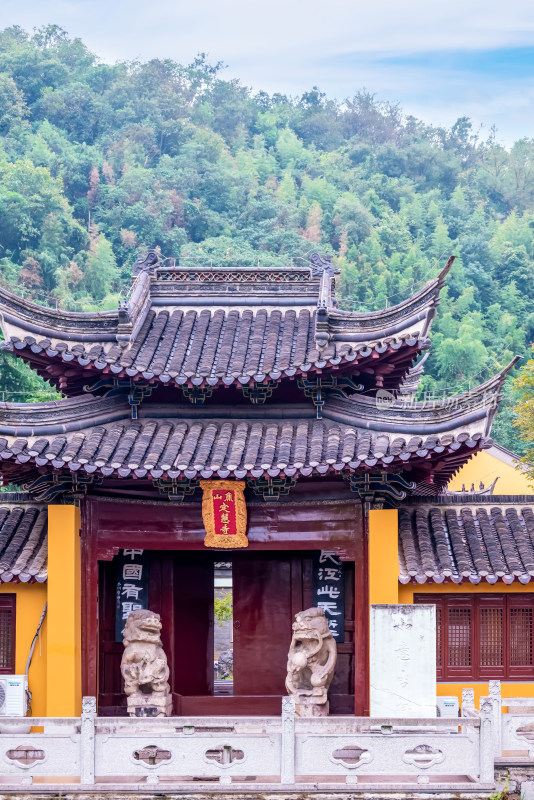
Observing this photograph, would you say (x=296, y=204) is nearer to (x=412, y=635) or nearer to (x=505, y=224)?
(x=505, y=224)

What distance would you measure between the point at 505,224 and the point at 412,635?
256ft

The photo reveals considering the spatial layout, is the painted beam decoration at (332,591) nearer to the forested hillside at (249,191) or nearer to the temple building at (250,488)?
the temple building at (250,488)

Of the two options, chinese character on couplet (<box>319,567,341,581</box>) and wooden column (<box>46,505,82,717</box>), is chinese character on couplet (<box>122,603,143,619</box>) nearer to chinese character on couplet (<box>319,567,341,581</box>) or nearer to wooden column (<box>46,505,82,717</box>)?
wooden column (<box>46,505,82,717</box>)

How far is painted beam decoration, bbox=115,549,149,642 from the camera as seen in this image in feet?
59.1

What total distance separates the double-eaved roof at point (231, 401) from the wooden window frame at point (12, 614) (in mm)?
1638

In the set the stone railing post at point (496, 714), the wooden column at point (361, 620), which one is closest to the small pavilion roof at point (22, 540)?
the wooden column at point (361, 620)

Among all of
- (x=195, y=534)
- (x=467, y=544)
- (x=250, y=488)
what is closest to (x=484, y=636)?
(x=467, y=544)

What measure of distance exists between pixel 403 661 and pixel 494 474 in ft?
71.8

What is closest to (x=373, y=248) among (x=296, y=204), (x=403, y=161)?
(x=296, y=204)

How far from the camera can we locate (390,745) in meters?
13.1

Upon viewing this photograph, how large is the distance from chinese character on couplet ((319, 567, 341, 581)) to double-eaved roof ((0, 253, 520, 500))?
6.78ft

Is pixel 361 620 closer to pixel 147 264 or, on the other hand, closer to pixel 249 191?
pixel 147 264

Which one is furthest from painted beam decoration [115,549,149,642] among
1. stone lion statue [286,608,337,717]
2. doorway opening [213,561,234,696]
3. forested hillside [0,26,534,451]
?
forested hillside [0,26,534,451]

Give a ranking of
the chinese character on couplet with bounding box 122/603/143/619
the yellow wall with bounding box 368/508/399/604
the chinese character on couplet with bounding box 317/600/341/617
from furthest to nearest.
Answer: the chinese character on couplet with bounding box 122/603/143/619 → the chinese character on couplet with bounding box 317/600/341/617 → the yellow wall with bounding box 368/508/399/604
